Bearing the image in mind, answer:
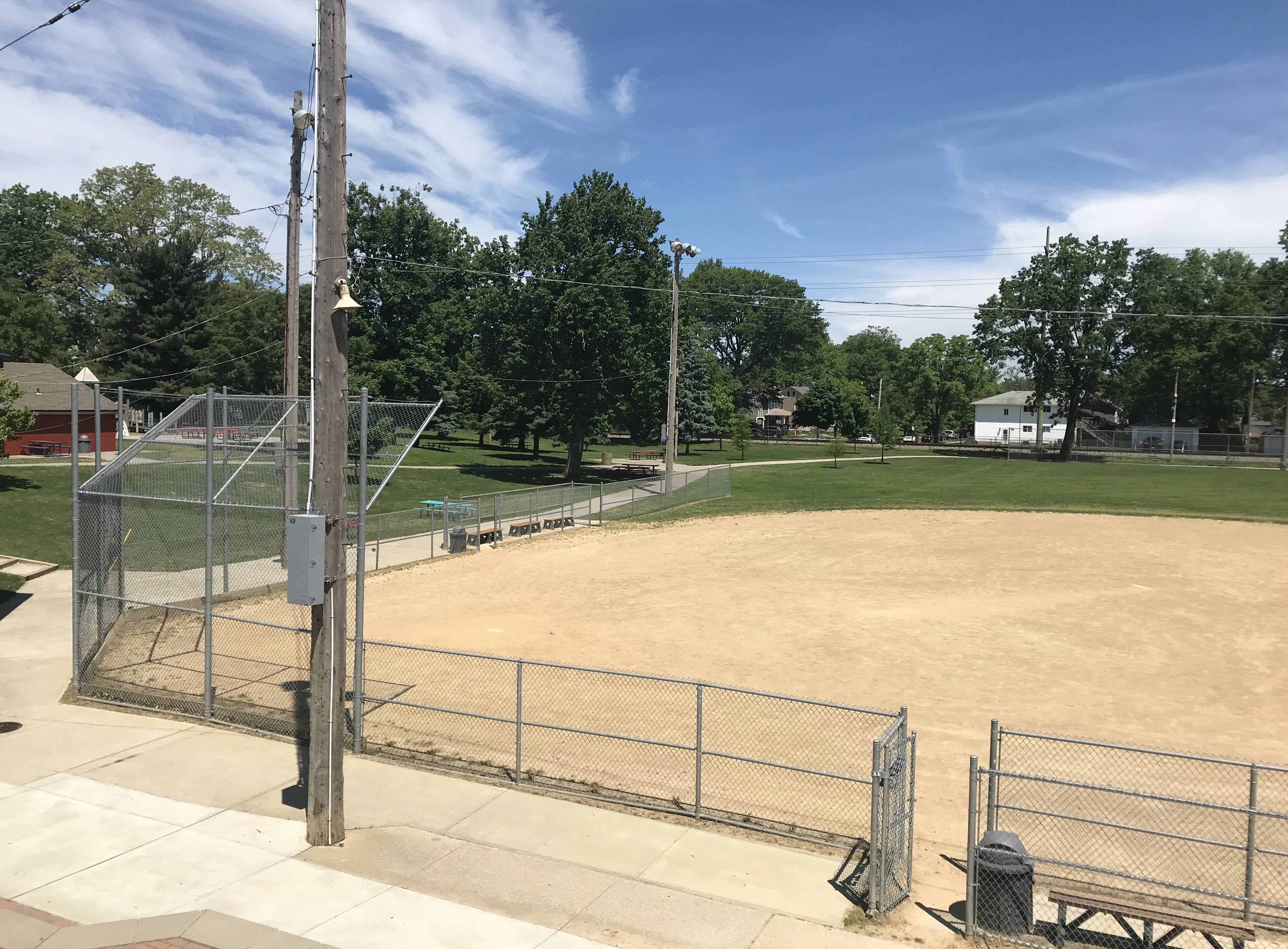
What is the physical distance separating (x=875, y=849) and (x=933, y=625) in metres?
12.1

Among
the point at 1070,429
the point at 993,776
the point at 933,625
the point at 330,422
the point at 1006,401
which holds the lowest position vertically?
the point at 933,625

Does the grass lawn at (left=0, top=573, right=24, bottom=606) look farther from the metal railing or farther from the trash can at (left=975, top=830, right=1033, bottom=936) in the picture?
the trash can at (left=975, top=830, right=1033, bottom=936)

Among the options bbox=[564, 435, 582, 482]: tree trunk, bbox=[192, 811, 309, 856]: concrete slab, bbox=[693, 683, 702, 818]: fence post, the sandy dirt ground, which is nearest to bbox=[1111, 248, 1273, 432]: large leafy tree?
bbox=[564, 435, 582, 482]: tree trunk

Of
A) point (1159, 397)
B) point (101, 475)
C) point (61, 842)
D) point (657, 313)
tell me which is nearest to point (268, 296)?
point (657, 313)

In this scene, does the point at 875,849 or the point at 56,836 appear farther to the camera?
the point at 56,836

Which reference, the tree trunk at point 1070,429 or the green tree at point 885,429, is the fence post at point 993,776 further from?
the tree trunk at point 1070,429

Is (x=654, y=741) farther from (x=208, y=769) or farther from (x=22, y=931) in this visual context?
(x=22, y=931)

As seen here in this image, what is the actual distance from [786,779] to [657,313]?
44.3 m

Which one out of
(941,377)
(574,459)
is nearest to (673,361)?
(574,459)

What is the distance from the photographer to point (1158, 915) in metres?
6.97

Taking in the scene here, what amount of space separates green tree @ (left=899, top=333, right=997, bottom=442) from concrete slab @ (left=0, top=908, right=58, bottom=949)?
98622 mm

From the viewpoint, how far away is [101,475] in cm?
1399

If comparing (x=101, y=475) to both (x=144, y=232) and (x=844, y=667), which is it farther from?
(x=144, y=232)

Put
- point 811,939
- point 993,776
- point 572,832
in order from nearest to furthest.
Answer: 1. point 811,939
2. point 993,776
3. point 572,832
